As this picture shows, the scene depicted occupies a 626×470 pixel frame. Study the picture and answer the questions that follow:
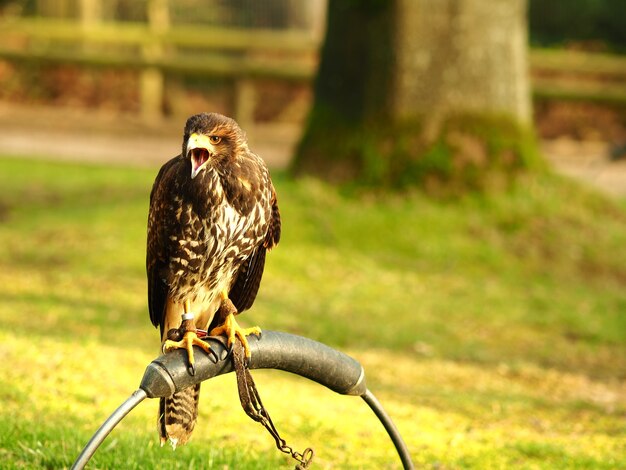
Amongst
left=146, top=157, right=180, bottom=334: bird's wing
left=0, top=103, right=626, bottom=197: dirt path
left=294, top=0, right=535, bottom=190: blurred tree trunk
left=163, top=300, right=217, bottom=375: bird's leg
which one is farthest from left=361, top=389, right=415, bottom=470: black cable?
left=0, top=103, right=626, bottom=197: dirt path

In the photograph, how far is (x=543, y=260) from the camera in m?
9.49

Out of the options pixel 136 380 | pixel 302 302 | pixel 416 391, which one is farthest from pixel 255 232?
pixel 302 302

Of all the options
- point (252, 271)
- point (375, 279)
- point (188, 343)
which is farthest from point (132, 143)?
point (188, 343)

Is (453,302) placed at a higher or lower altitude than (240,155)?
lower

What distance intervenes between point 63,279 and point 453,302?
3149 millimetres

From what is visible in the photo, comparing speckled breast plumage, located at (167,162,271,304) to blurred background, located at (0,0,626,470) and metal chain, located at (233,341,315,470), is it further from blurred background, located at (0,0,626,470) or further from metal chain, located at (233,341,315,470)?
blurred background, located at (0,0,626,470)

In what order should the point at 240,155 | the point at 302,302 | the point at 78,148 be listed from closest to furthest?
the point at 240,155
the point at 302,302
the point at 78,148

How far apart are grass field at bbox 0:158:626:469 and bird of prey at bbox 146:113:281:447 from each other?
31.9 inches

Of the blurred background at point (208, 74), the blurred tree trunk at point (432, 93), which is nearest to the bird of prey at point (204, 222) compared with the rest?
the blurred tree trunk at point (432, 93)

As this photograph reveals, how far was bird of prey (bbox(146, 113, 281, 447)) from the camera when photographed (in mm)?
3434

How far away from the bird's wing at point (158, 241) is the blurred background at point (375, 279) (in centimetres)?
69

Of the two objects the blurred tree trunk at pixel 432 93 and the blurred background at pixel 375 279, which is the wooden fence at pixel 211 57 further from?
the blurred tree trunk at pixel 432 93

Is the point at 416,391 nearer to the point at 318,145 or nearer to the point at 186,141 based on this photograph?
the point at 186,141

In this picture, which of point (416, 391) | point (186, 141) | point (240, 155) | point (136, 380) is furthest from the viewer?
point (416, 391)
